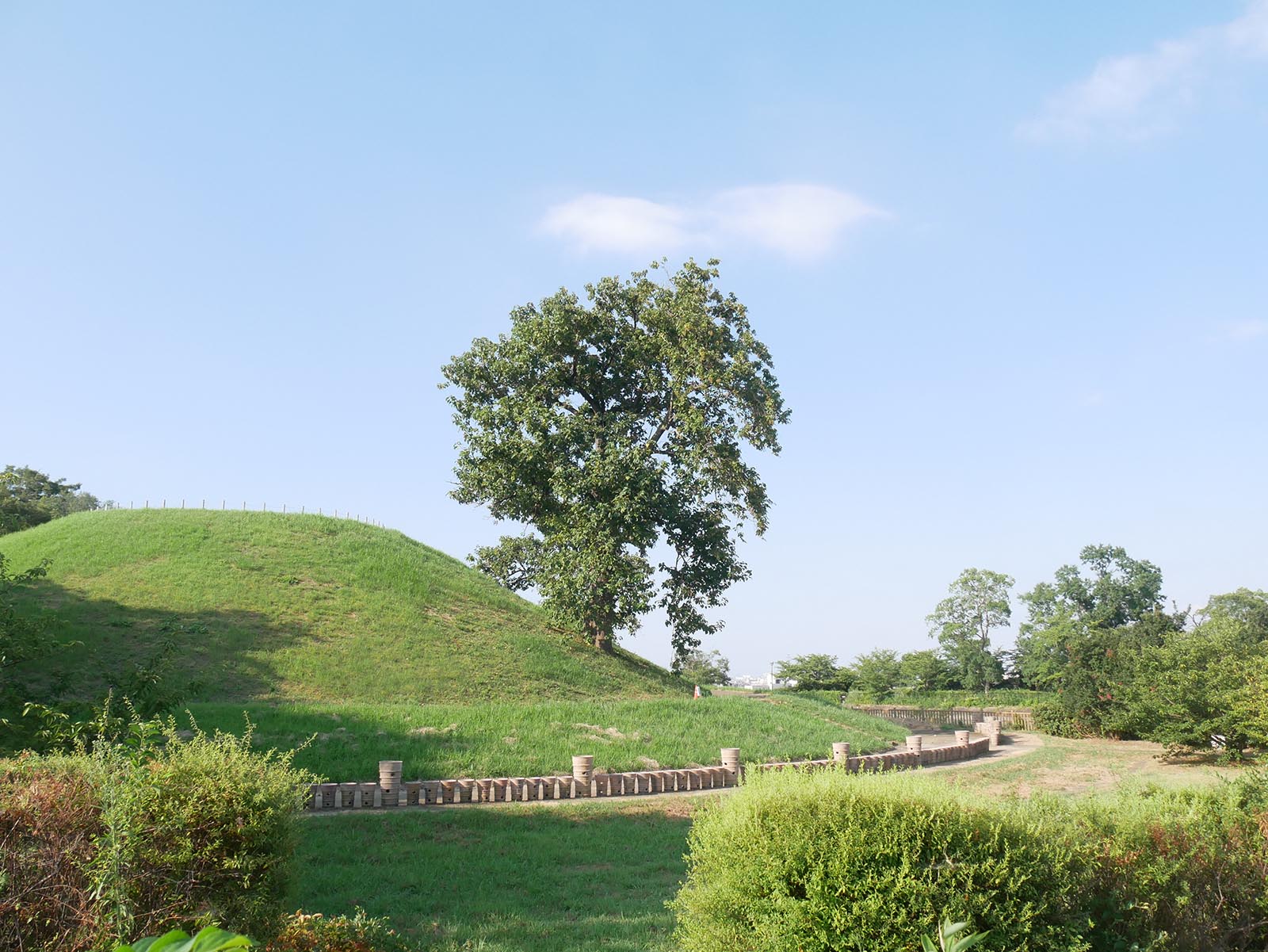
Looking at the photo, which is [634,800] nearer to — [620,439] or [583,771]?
[583,771]

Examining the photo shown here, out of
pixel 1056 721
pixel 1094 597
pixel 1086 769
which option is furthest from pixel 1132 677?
pixel 1094 597

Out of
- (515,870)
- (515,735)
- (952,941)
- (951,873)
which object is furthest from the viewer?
(515,735)

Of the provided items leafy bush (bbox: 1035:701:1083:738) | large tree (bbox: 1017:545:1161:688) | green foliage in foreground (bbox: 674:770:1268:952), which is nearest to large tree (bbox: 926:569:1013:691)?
large tree (bbox: 1017:545:1161:688)

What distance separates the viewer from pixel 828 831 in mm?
6008

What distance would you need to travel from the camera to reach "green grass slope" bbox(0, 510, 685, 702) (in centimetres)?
2475

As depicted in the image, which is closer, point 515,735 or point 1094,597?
point 515,735

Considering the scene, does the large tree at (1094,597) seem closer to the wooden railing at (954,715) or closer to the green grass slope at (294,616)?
the wooden railing at (954,715)

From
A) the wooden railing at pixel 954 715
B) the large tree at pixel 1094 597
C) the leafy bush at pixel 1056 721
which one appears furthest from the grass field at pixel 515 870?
the large tree at pixel 1094 597

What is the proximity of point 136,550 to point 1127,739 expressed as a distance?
36.5 meters

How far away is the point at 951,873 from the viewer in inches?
227

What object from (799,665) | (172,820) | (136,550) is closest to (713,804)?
(172,820)

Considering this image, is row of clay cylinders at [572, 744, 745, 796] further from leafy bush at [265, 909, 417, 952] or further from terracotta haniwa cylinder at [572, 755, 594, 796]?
leafy bush at [265, 909, 417, 952]

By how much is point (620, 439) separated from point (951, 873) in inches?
1076

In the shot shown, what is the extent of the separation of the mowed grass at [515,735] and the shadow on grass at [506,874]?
2562 mm
